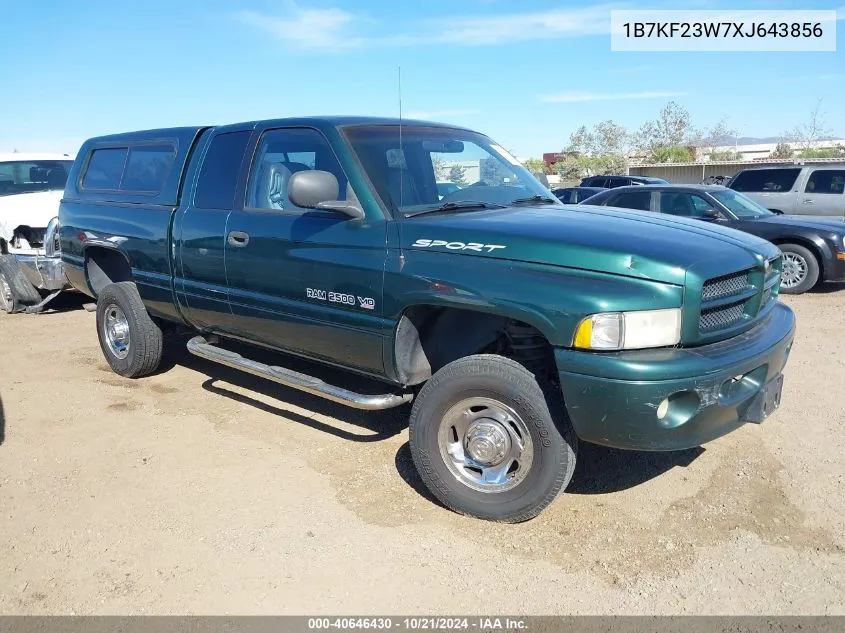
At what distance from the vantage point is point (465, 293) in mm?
3377

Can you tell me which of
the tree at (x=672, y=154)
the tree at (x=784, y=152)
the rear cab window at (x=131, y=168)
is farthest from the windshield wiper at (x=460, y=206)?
the tree at (x=784, y=152)

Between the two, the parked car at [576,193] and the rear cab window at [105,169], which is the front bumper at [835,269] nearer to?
the parked car at [576,193]

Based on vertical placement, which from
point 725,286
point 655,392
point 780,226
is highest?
point 725,286

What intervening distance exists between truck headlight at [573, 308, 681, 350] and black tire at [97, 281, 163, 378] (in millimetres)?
3815

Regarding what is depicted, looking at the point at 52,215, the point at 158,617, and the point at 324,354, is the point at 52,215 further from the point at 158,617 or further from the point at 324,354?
the point at 158,617

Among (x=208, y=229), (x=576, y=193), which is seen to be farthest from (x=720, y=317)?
(x=576, y=193)

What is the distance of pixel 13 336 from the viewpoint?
25.1ft

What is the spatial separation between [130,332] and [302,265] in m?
2.31

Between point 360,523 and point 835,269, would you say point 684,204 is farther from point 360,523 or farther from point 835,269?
point 360,523

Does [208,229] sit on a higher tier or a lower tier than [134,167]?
lower

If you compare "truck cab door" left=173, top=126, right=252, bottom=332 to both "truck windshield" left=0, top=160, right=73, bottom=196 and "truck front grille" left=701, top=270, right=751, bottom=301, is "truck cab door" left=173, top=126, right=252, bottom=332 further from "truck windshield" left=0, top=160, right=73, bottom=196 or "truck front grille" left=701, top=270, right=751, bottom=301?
"truck windshield" left=0, top=160, right=73, bottom=196

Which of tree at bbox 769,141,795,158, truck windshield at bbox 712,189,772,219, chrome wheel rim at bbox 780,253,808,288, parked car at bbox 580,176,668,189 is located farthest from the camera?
tree at bbox 769,141,795,158

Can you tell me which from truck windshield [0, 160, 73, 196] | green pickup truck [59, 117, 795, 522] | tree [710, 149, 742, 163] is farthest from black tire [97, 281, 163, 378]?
tree [710, 149, 742, 163]

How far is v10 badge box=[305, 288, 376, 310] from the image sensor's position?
381cm
